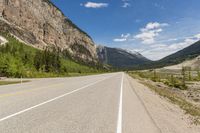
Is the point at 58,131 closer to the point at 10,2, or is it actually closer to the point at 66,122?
the point at 66,122

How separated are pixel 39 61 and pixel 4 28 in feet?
333

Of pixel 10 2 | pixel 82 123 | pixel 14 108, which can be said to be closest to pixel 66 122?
pixel 82 123

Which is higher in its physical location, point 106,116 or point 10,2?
point 10,2

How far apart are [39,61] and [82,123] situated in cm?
9716

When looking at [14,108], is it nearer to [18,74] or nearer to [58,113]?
[58,113]

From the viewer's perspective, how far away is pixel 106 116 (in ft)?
29.0

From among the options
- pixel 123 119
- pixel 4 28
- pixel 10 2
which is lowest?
pixel 123 119

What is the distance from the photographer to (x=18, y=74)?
56469 millimetres

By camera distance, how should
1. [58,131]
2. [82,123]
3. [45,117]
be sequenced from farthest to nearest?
[45,117]
[82,123]
[58,131]

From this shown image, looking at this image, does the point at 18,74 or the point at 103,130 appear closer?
the point at 103,130

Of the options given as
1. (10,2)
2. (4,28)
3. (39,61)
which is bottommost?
(39,61)

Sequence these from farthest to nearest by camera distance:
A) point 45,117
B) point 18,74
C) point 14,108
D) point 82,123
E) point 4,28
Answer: point 4,28, point 18,74, point 14,108, point 45,117, point 82,123

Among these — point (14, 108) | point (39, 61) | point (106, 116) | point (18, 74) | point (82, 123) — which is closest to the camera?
point (82, 123)

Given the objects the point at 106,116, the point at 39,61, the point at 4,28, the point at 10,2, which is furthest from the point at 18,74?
the point at 10,2
